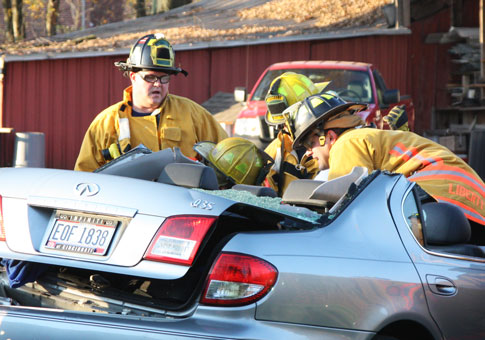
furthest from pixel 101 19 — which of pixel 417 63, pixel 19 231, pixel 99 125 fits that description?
pixel 19 231

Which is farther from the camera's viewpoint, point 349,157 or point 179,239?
point 349,157

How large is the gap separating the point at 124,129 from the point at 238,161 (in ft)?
4.50

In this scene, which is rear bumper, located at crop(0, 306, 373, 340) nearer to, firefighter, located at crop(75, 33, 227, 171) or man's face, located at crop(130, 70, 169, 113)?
firefighter, located at crop(75, 33, 227, 171)

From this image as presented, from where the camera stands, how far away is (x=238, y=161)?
5664 millimetres

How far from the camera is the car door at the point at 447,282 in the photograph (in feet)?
12.8

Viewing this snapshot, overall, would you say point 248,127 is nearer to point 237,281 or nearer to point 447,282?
point 447,282

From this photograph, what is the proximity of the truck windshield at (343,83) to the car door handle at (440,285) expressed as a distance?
29.4 feet

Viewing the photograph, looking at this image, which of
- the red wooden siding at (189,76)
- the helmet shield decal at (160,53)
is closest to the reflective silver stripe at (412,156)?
the helmet shield decal at (160,53)

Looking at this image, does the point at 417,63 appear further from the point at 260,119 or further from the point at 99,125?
the point at 99,125

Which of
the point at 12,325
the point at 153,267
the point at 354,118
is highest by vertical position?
the point at 354,118

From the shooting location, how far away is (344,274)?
350 cm

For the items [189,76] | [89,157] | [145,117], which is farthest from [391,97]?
[189,76]

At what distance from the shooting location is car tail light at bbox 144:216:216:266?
10.9 ft

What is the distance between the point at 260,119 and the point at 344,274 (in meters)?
9.22
